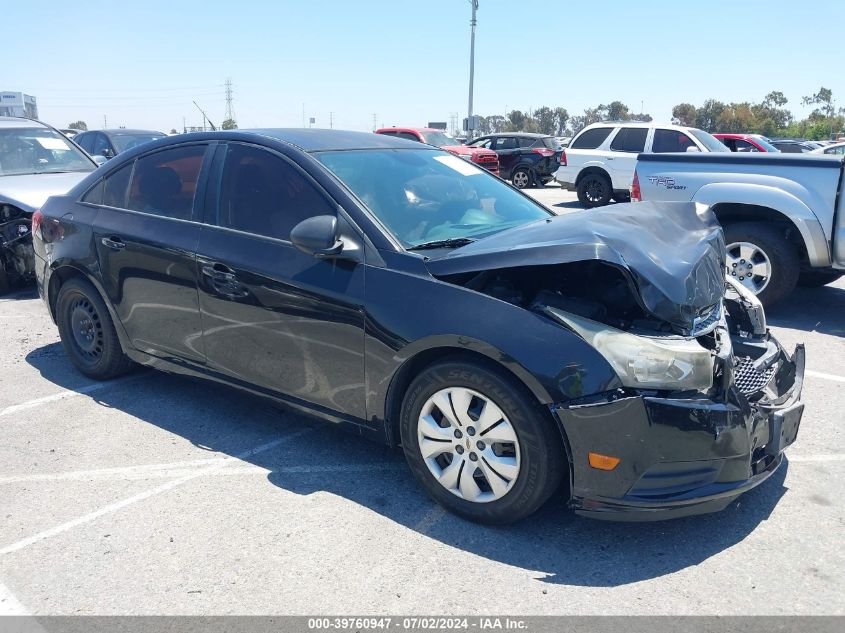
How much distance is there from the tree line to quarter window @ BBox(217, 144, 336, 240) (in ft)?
177

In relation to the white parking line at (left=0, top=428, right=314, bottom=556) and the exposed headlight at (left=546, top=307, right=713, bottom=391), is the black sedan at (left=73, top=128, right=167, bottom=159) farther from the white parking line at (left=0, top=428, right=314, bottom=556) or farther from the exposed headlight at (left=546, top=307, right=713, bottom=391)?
the exposed headlight at (left=546, top=307, right=713, bottom=391)

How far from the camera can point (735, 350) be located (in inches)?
145

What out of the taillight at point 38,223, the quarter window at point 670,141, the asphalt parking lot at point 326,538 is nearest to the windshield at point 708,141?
A: the quarter window at point 670,141

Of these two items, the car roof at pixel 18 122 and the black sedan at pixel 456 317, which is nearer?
the black sedan at pixel 456 317

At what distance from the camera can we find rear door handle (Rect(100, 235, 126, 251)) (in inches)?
179

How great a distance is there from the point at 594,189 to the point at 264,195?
13.1 m

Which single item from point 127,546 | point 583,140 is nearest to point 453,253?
point 127,546

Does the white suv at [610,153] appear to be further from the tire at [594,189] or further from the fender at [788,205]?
the fender at [788,205]

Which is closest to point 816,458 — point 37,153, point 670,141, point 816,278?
point 816,278

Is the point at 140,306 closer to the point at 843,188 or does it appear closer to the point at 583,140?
the point at 843,188

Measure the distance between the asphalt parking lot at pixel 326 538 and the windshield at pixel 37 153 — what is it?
17.6 ft

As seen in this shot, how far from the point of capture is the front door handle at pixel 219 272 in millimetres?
3896

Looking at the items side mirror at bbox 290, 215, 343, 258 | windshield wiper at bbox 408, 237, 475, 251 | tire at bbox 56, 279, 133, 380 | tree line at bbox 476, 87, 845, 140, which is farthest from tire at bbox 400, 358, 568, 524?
tree line at bbox 476, 87, 845, 140

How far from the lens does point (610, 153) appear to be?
613 inches
